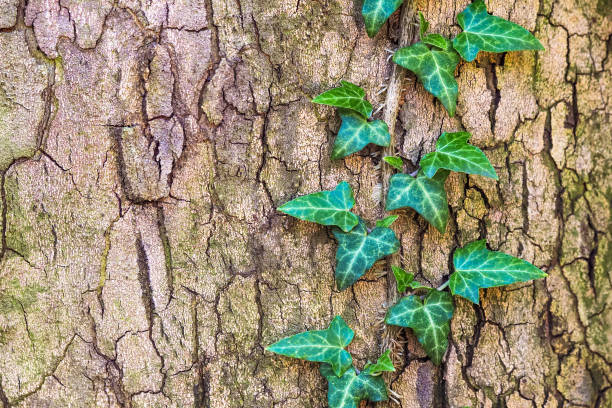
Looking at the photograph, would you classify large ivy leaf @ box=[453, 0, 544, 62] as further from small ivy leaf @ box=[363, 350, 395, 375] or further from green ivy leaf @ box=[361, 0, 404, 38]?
small ivy leaf @ box=[363, 350, 395, 375]

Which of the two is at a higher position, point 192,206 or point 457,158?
point 457,158

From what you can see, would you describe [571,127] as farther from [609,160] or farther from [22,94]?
[22,94]

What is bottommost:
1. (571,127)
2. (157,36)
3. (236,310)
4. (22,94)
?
(236,310)

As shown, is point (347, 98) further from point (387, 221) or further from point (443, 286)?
point (443, 286)

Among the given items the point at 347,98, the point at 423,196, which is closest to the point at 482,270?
the point at 423,196

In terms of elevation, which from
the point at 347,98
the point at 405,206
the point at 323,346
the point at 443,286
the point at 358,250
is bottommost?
the point at 323,346

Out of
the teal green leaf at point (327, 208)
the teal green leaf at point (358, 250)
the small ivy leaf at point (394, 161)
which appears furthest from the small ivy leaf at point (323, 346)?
the small ivy leaf at point (394, 161)

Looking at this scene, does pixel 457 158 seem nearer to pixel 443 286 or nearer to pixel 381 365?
pixel 443 286

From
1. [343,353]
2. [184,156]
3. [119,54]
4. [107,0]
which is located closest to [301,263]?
[343,353]
